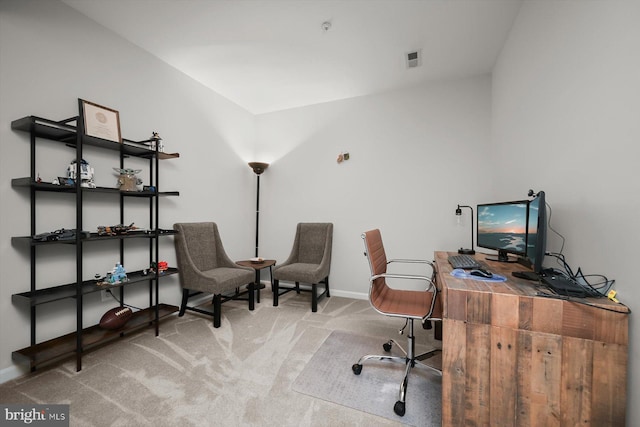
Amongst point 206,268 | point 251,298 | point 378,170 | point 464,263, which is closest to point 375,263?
point 464,263

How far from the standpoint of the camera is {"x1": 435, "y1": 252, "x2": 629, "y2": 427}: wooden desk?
3.25ft

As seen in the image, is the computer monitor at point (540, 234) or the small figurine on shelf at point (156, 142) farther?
the small figurine on shelf at point (156, 142)

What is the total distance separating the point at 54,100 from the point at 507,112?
394 cm

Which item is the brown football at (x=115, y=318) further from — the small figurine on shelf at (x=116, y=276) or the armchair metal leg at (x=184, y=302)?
the armchair metal leg at (x=184, y=302)

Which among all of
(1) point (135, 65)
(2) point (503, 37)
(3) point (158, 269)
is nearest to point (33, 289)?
(3) point (158, 269)

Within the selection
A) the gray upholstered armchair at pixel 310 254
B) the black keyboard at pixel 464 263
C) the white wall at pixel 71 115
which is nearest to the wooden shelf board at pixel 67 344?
the white wall at pixel 71 115

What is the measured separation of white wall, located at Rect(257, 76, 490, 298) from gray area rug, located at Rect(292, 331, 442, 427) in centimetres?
158

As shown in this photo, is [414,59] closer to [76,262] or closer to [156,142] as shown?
[156,142]

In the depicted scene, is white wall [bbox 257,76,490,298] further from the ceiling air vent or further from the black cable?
the black cable

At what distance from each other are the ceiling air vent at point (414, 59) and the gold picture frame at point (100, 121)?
9.69 ft

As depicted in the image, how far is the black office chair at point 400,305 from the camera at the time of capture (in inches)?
63.1

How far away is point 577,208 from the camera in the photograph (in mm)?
1346

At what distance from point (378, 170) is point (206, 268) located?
2587 millimetres

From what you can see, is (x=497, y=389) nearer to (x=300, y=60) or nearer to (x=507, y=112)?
(x=507, y=112)
